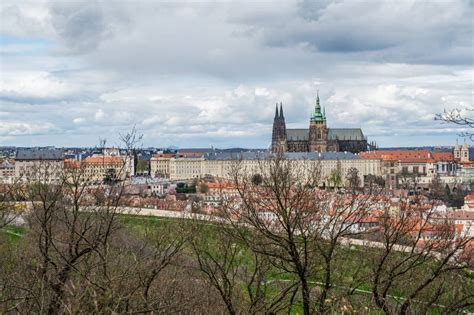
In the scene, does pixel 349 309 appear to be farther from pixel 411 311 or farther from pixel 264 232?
pixel 411 311

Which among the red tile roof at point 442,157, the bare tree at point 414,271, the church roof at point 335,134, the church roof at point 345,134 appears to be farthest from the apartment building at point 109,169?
the red tile roof at point 442,157

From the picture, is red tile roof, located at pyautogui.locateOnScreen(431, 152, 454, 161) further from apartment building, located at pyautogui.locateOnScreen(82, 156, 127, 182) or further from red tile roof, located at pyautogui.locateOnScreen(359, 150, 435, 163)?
apartment building, located at pyautogui.locateOnScreen(82, 156, 127, 182)

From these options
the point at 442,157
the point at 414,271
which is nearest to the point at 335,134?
the point at 442,157

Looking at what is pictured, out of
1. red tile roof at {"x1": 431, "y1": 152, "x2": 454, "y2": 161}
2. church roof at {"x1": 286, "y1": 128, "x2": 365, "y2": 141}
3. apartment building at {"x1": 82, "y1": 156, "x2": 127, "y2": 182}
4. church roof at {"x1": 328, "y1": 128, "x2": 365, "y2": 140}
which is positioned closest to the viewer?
apartment building at {"x1": 82, "y1": 156, "x2": 127, "y2": 182}

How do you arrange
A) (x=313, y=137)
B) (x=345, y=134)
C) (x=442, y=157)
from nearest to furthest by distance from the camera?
(x=313, y=137), (x=345, y=134), (x=442, y=157)

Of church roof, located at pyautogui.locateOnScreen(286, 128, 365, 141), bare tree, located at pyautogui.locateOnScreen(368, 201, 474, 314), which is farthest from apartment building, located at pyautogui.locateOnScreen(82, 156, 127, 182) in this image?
church roof, located at pyautogui.locateOnScreen(286, 128, 365, 141)

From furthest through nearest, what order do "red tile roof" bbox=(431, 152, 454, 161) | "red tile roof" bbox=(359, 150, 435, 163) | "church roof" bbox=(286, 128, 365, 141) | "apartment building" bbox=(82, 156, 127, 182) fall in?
"red tile roof" bbox=(431, 152, 454, 161)
"church roof" bbox=(286, 128, 365, 141)
"red tile roof" bbox=(359, 150, 435, 163)
"apartment building" bbox=(82, 156, 127, 182)

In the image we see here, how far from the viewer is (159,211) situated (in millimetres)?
46344

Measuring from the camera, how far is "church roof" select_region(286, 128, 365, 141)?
382ft

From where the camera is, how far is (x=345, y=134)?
12038cm

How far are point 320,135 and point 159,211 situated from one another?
70796 mm

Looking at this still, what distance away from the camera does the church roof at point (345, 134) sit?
118369mm

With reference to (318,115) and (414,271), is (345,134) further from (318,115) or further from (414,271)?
(414,271)

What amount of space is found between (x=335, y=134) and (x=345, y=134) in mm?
2369
